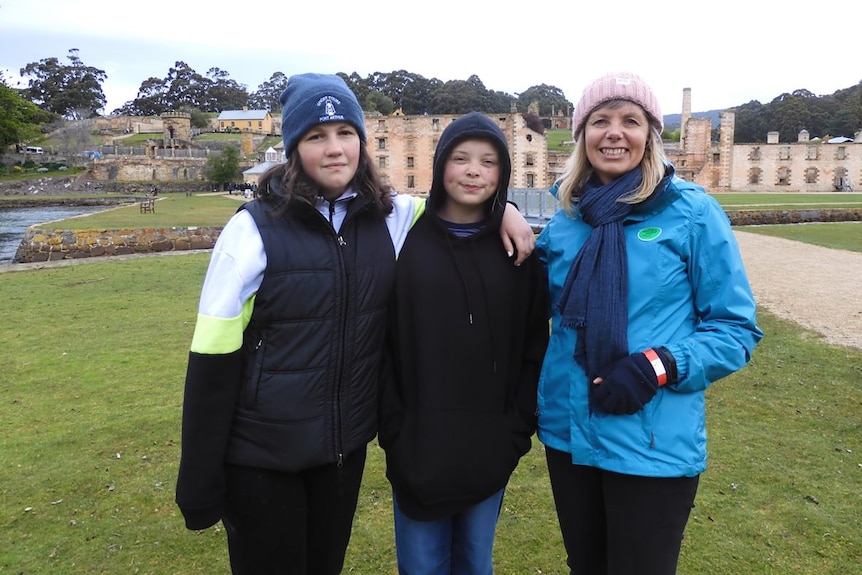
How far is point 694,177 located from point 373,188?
49.7 m

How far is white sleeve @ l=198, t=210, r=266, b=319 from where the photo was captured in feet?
6.80

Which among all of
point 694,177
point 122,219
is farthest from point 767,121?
point 122,219

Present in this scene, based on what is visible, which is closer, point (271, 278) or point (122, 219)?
point (271, 278)

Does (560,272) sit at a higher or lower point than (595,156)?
lower

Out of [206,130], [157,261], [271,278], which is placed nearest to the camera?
[271,278]

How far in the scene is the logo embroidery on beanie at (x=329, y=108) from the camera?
2268 millimetres

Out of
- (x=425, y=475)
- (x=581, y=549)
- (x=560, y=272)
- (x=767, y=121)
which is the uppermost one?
(x=767, y=121)

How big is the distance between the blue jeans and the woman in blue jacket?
1.11 feet

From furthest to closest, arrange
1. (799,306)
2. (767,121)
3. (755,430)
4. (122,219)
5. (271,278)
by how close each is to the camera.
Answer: (767,121)
(122,219)
(799,306)
(755,430)
(271,278)

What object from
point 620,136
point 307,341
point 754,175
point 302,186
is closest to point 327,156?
point 302,186

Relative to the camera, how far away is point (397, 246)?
Answer: 2.46 meters

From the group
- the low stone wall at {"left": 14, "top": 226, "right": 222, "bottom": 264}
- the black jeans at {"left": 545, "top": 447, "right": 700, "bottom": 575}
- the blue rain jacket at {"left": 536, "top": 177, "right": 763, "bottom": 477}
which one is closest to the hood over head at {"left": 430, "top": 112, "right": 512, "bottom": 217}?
the blue rain jacket at {"left": 536, "top": 177, "right": 763, "bottom": 477}

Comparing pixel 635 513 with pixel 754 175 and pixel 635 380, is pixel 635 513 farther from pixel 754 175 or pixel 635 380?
pixel 754 175

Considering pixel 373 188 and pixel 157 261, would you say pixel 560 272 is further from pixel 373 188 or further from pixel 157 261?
pixel 157 261
